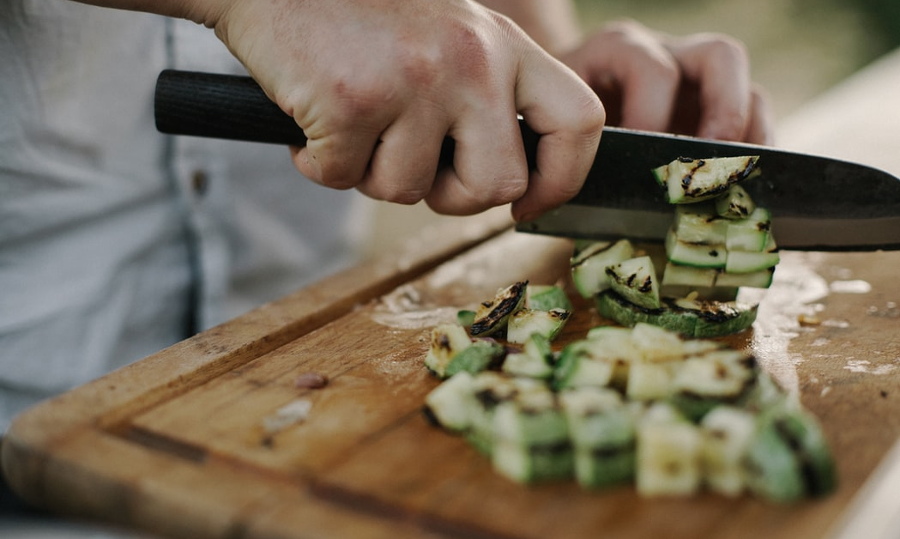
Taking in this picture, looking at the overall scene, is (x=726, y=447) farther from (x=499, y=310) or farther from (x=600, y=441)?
(x=499, y=310)

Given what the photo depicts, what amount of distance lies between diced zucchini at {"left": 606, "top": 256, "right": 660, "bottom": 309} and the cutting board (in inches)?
5.1

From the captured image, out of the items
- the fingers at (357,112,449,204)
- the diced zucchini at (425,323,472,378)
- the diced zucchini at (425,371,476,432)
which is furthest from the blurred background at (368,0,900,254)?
the diced zucchini at (425,371,476,432)

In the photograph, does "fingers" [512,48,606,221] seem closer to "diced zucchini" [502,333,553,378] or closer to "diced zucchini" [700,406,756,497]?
"diced zucchini" [502,333,553,378]

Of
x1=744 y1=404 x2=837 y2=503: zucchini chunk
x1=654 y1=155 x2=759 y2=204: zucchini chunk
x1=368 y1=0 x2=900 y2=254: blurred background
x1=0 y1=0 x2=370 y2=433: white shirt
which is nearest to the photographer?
x1=744 y1=404 x2=837 y2=503: zucchini chunk

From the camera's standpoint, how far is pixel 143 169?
206 cm

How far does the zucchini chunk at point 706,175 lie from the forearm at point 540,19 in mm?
1295

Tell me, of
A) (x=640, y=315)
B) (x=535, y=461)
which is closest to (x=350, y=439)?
(x=535, y=461)

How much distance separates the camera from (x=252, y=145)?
7.48 ft

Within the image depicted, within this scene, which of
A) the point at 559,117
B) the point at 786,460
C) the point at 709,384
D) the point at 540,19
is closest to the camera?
the point at 786,460

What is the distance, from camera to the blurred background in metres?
8.00

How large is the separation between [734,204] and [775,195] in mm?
225

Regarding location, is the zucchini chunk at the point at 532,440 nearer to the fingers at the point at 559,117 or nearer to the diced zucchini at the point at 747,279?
the fingers at the point at 559,117

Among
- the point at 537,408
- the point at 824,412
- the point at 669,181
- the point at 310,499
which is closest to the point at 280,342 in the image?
the point at 310,499

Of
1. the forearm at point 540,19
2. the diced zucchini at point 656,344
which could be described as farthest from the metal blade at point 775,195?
the forearm at point 540,19
